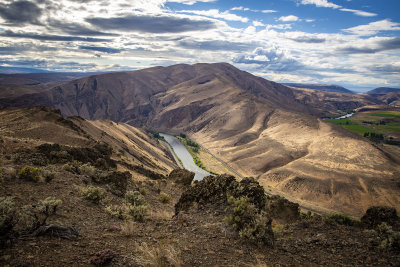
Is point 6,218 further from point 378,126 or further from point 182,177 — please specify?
point 378,126

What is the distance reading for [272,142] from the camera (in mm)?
98938

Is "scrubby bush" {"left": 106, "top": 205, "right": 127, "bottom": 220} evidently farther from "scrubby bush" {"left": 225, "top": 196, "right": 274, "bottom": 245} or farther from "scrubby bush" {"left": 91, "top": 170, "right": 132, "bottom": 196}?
"scrubby bush" {"left": 225, "top": 196, "right": 274, "bottom": 245}

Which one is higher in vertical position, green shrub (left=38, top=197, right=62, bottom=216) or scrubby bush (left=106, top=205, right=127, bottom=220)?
green shrub (left=38, top=197, right=62, bottom=216)

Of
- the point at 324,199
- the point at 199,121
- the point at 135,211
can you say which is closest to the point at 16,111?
the point at 135,211

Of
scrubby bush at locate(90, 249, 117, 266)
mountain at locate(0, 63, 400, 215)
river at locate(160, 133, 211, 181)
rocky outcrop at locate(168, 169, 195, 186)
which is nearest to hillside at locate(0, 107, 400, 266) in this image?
scrubby bush at locate(90, 249, 117, 266)

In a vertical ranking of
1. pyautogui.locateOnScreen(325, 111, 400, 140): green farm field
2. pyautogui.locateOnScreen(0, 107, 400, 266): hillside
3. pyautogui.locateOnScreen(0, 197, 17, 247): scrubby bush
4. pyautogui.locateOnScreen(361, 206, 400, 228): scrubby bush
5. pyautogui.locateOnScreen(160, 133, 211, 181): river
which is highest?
pyautogui.locateOnScreen(0, 197, 17, 247): scrubby bush

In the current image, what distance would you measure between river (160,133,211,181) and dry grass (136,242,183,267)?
6245 cm

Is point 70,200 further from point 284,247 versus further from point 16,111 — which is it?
point 16,111

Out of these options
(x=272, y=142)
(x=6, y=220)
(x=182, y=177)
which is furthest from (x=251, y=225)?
(x=272, y=142)

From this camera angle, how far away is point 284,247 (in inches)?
352

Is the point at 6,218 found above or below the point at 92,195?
above

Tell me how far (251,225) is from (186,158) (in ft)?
287

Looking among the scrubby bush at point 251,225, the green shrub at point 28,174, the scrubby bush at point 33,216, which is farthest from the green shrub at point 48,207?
the scrubby bush at point 251,225

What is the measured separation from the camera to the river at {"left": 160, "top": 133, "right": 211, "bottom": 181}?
76700mm
